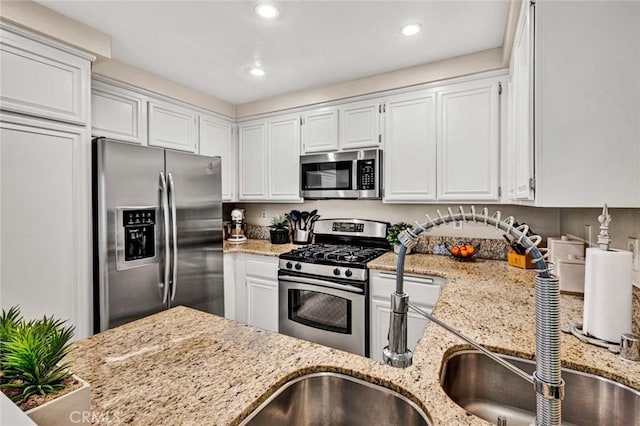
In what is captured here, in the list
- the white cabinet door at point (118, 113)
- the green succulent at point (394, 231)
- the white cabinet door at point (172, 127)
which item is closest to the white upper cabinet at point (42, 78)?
the white cabinet door at point (118, 113)

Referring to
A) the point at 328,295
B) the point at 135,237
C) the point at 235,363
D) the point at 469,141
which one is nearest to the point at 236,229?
the point at 135,237

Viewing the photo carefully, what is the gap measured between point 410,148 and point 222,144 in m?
2.05

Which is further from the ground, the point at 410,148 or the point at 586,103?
the point at 410,148

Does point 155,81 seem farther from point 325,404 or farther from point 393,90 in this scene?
point 325,404

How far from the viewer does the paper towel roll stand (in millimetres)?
1007

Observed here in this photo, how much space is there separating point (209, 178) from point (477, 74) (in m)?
2.38

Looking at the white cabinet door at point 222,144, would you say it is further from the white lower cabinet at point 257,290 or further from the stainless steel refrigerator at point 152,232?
the white lower cabinet at point 257,290

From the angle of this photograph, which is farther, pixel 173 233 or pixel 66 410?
pixel 173 233

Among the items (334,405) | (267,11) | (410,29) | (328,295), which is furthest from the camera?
(328,295)

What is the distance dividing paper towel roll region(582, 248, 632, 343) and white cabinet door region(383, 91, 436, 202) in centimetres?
155

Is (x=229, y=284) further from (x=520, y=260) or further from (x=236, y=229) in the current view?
(x=520, y=260)

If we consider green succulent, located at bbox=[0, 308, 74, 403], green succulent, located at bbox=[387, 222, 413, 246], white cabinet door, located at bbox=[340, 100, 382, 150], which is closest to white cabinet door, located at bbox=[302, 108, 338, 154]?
white cabinet door, located at bbox=[340, 100, 382, 150]

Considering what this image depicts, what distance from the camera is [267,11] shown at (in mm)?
1796

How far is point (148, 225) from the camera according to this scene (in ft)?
7.38
